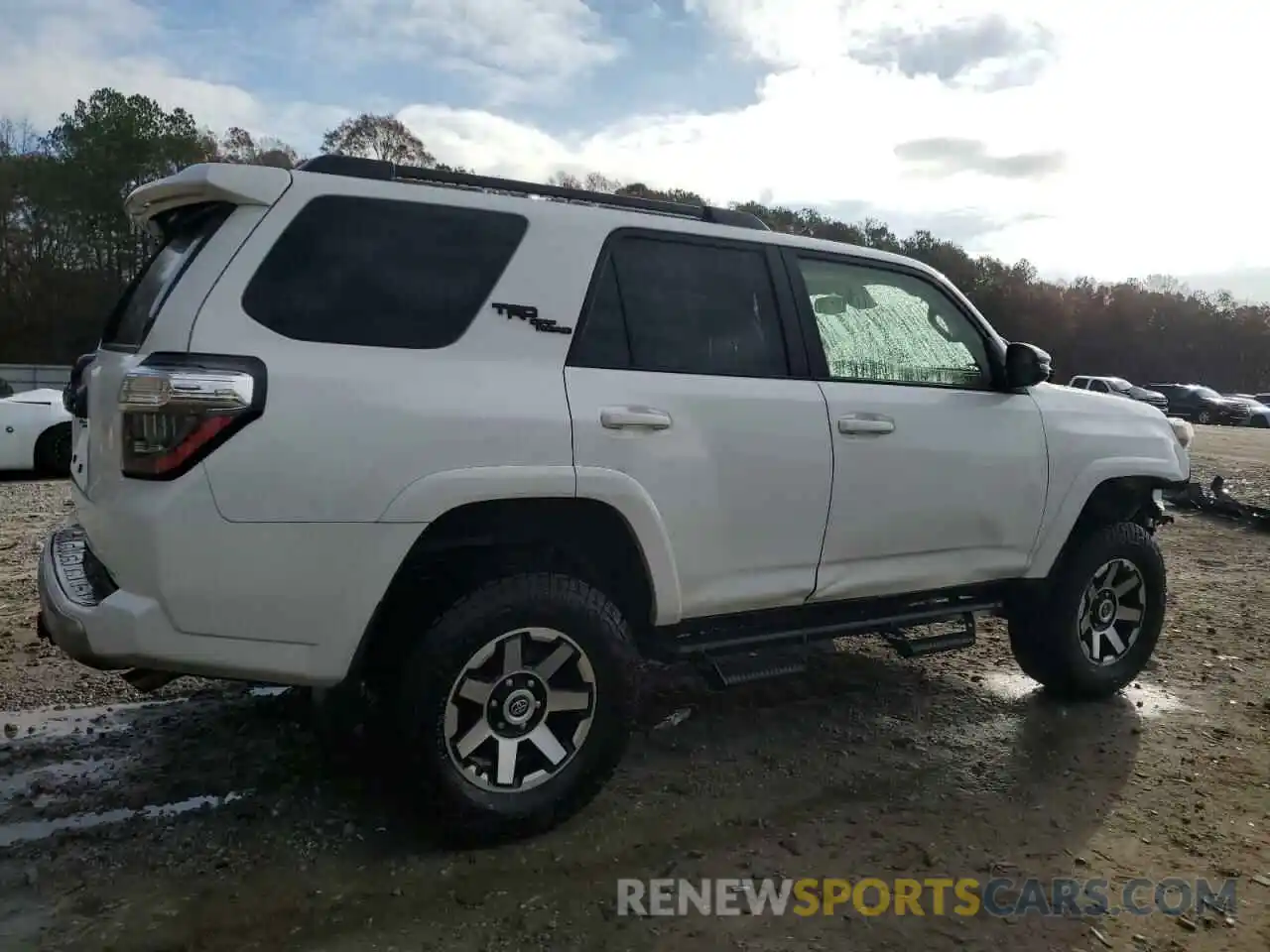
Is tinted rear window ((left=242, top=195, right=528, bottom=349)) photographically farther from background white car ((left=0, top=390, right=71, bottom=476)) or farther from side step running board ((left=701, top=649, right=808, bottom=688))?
background white car ((left=0, top=390, right=71, bottom=476))

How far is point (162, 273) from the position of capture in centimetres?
291

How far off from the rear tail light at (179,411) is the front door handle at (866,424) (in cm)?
204

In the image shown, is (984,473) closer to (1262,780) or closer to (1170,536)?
(1262,780)

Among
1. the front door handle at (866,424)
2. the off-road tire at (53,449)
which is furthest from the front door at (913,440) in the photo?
the off-road tire at (53,449)

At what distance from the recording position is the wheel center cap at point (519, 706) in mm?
2916

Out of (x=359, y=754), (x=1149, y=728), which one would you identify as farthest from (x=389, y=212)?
(x=1149, y=728)

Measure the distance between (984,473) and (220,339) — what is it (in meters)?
2.93

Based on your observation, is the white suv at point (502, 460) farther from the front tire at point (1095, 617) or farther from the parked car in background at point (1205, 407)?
the parked car in background at point (1205, 407)

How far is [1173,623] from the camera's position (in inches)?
232

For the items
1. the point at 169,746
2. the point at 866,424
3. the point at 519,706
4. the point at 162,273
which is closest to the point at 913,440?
the point at 866,424

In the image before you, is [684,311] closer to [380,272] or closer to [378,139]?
[380,272]

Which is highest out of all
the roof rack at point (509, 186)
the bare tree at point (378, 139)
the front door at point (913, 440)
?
the bare tree at point (378, 139)

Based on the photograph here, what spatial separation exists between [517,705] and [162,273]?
1.71 meters

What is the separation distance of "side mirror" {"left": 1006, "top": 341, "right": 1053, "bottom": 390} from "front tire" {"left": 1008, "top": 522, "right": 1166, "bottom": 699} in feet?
2.91
